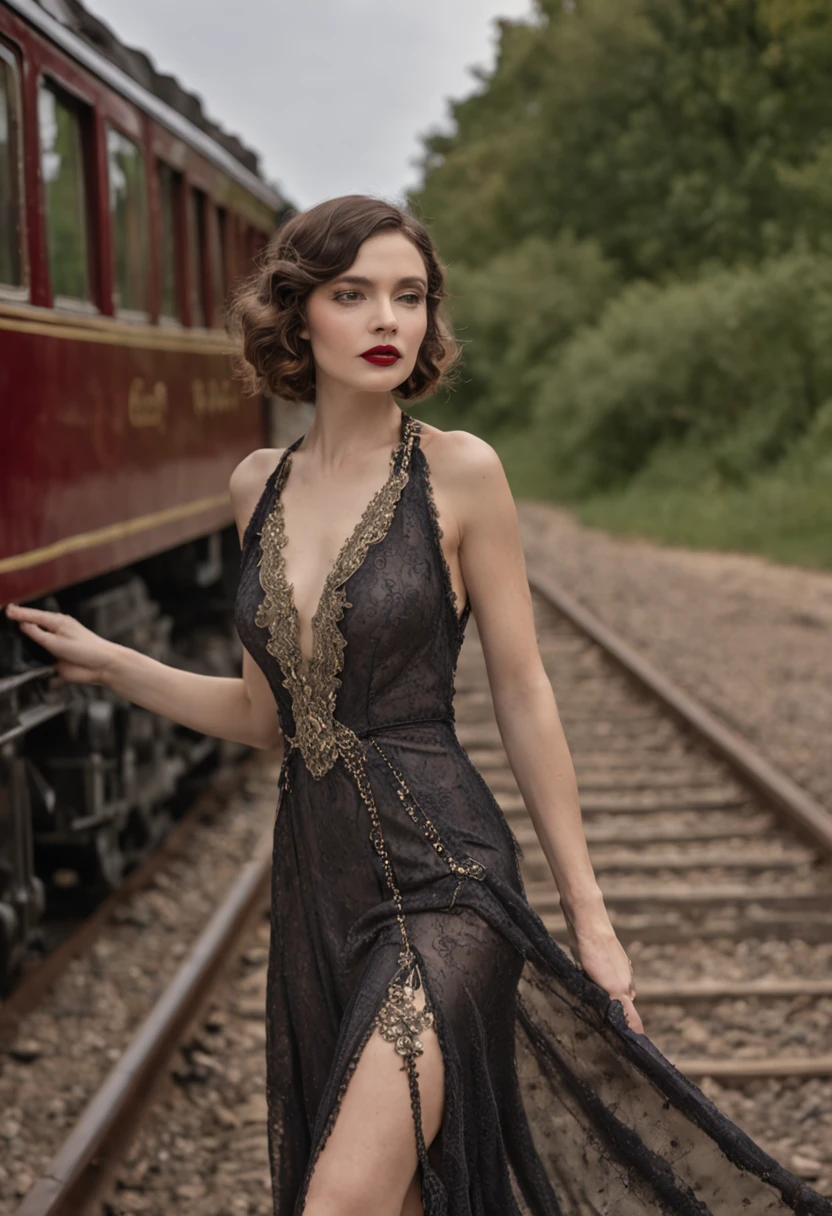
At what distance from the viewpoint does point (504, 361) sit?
125ft

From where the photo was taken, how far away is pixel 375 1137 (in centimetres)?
208

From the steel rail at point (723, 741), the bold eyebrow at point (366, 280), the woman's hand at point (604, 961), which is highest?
the bold eyebrow at point (366, 280)

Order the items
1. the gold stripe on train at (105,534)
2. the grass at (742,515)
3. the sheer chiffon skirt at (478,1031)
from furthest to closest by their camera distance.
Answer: the grass at (742,515)
the gold stripe on train at (105,534)
the sheer chiffon skirt at (478,1031)

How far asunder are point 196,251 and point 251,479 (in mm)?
5765

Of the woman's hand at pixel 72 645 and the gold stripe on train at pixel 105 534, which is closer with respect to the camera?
the woman's hand at pixel 72 645

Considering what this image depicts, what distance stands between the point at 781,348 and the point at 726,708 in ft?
46.6

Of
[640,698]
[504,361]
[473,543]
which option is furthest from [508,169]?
[473,543]

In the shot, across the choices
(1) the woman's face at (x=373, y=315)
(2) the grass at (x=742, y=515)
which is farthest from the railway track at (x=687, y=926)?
(2) the grass at (x=742, y=515)

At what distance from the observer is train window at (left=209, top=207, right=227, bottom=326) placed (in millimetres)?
8312

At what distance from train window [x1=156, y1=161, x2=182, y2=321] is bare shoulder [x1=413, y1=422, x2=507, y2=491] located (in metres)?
4.88

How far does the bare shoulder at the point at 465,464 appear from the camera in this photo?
2.35m

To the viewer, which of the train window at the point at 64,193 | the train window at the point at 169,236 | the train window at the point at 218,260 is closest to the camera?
the train window at the point at 64,193

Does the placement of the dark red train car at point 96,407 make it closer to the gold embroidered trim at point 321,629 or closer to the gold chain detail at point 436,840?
the gold embroidered trim at point 321,629

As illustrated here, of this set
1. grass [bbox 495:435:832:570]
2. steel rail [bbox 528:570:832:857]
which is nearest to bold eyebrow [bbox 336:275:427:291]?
steel rail [bbox 528:570:832:857]
